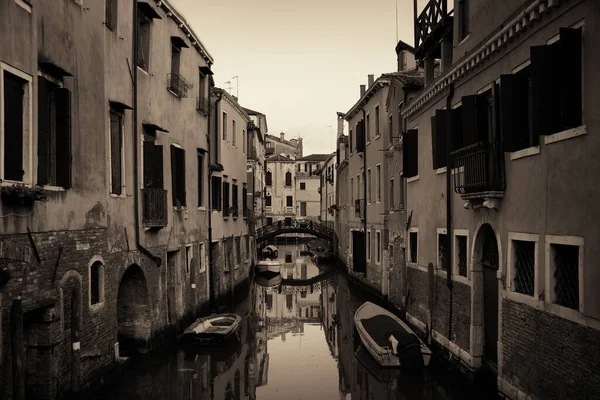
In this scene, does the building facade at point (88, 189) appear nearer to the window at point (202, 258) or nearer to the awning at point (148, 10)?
the awning at point (148, 10)

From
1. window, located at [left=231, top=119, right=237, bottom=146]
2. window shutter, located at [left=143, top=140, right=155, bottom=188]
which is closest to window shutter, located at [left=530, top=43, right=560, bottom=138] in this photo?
window shutter, located at [left=143, top=140, right=155, bottom=188]

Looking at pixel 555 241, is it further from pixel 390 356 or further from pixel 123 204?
pixel 123 204

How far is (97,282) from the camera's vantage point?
1152cm

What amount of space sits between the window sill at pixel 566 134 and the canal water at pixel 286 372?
16.4 ft

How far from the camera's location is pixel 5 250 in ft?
26.2

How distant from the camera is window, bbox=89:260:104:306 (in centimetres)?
1135

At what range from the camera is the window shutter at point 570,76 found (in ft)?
25.7

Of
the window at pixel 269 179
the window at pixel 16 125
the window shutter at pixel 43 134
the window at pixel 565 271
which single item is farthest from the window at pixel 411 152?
the window at pixel 269 179

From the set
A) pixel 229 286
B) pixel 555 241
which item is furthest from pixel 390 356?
pixel 229 286

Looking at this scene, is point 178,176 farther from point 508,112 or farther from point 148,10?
point 508,112

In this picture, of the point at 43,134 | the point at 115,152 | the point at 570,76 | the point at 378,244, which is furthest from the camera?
the point at 378,244

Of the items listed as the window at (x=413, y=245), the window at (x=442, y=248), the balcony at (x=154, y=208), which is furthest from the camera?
the window at (x=413, y=245)

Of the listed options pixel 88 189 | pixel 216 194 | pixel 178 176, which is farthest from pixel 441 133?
pixel 216 194

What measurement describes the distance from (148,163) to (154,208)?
3.77 ft
